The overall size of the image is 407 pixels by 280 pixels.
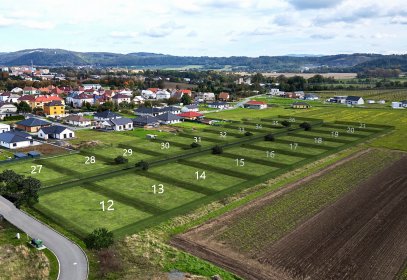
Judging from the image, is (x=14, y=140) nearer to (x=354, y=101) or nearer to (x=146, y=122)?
(x=146, y=122)

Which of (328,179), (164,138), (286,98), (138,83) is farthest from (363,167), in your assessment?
(138,83)

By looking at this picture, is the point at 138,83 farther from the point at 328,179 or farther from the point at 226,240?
the point at 226,240

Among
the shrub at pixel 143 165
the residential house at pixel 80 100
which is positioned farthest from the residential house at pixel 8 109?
the shrub at pixel 143 165

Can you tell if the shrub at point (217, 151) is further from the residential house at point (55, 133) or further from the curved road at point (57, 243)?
the curved road at point (57, 243)

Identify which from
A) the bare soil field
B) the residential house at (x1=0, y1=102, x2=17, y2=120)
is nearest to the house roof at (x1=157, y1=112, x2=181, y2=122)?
the residential house at (x1=0, y1=102, x2=17, y2=120)

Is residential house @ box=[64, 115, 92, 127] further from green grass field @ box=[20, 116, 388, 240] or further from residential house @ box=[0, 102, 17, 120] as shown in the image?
residential house @ box=[0, 102, 17, 120]
